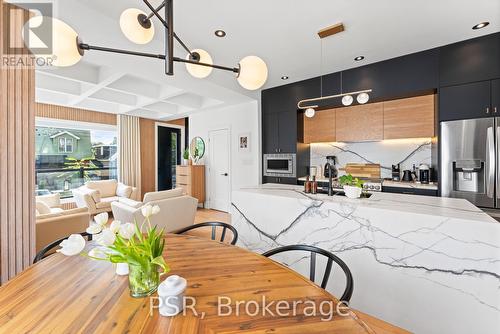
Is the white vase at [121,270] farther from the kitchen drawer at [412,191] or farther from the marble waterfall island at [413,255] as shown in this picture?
the kitchen drawer at [412,191]

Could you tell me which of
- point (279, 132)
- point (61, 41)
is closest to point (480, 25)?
point (279, 132)

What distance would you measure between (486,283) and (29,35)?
311 cm

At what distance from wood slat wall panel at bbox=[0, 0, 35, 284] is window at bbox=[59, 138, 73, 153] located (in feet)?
14.1

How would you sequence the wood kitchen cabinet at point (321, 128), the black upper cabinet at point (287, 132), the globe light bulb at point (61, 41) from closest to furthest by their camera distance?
the globe light bulb at point (61, 41)
the wood kitchen cabinet at point (321, 128)
the black upper cabinet at point (287, 132)

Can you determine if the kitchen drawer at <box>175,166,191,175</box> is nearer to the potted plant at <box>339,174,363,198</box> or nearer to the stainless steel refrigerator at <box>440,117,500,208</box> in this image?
the potted plant at <box>339,174,363,198</box>

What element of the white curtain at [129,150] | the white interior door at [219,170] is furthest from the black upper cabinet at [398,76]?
the white curtain at [129,150]

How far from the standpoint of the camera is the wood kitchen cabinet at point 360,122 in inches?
133

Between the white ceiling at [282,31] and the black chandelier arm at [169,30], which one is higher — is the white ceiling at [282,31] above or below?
above

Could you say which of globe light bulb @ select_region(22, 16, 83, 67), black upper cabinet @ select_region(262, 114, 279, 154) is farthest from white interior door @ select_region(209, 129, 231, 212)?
globe light bulb @ select_region(22, 16, 83, 67)

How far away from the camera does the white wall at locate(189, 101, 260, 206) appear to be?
474 cm

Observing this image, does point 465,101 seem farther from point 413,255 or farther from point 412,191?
point 413,255

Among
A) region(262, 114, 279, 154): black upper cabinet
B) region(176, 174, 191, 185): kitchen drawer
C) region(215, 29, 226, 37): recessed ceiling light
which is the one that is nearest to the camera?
region(215, 29, 226, 37): recessed ceiling light

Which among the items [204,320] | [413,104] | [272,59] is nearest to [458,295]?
[204,320]

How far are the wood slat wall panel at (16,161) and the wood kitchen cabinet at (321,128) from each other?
372cm
